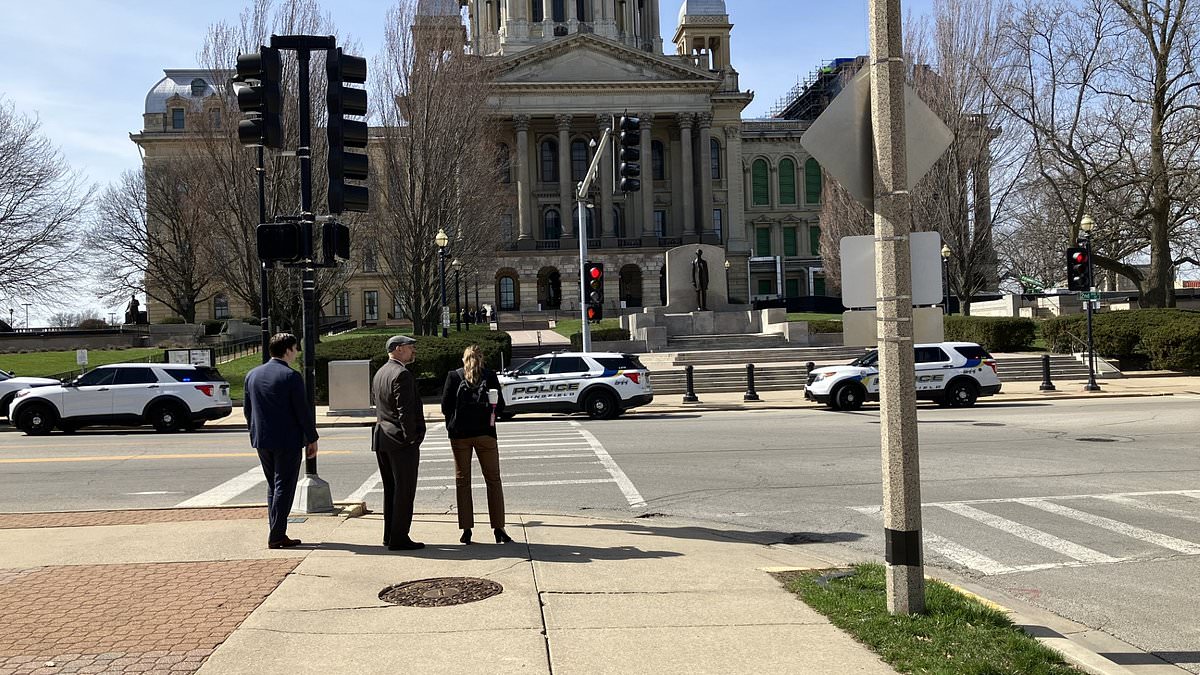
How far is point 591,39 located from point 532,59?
512 cm

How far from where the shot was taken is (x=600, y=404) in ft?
76.1

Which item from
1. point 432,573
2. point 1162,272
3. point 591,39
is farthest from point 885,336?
point 591,39

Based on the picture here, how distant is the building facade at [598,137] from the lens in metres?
80.9

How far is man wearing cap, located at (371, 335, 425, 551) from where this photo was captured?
8.27 metres

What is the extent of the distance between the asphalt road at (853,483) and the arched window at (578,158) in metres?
68.8

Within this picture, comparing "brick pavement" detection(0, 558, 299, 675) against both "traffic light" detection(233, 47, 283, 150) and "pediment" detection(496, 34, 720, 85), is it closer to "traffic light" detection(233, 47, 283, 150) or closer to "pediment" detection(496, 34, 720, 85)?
"traffic light" detection(233, 47, 283, 150)

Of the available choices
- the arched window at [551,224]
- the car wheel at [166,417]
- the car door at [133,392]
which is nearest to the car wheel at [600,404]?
the car wheel at [166,417]

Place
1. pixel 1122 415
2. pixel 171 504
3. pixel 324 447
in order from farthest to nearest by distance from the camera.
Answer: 1. pixel 1122 415
2. pixel 324 447
3. pixel 171 504

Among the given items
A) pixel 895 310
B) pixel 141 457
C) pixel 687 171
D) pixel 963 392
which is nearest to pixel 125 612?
pixel 895 310

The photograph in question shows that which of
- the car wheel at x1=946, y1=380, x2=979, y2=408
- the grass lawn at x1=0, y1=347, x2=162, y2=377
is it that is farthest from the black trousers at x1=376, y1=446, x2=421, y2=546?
the grass lawn at x1=0, y1=347, x2=162, y2=377

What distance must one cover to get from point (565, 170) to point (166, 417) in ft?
206

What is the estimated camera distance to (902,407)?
18.8ft

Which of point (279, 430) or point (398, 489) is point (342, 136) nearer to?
point (279, 430)

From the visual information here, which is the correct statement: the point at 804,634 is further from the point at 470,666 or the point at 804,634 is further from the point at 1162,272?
the point at 1162,272
